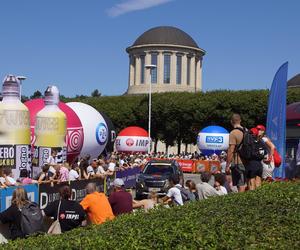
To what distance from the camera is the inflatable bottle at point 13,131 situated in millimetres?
18297

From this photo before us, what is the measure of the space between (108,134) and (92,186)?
22887 mm

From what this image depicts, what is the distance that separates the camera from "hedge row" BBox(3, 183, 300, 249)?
5.05 meters

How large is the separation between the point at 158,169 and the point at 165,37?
231 feet

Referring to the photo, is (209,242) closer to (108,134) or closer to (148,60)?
(108,134)

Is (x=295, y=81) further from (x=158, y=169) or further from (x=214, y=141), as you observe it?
(x=158, y=169)

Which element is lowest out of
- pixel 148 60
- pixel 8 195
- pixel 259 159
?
pixel 8 195

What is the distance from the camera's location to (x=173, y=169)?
23.1m

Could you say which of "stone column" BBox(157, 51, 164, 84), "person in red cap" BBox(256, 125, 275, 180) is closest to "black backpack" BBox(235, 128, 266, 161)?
"person in red cap" BBox(256, 125, 275, 180)

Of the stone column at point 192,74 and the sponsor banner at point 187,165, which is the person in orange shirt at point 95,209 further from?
the stone column at point 192,74

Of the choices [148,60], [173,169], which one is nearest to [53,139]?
[173,169]

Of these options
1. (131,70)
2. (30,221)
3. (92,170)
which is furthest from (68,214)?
(131,70)

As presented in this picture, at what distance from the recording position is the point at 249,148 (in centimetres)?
1039

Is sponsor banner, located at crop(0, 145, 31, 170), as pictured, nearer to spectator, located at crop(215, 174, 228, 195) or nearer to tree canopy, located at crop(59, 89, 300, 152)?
spectator, located at crop(215, 174, 228, 195)

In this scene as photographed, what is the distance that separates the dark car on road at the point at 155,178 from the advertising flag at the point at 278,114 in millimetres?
5772
